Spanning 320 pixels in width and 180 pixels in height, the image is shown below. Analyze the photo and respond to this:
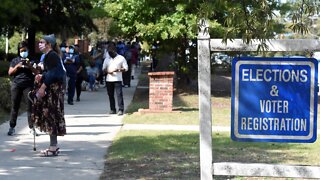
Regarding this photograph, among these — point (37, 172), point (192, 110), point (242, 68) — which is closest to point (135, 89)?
point (192, 110)

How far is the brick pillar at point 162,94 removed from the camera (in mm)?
14453

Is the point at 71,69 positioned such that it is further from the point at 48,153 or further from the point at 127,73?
the point at 48,153

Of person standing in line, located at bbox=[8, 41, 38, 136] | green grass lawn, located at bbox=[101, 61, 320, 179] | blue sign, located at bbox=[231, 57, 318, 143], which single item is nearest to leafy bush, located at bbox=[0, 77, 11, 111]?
person standing in line, located at bbox=[8, 41, 38, 136]

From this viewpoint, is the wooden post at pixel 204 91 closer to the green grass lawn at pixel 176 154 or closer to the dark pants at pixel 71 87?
the green grass lawn at pixel 176 154

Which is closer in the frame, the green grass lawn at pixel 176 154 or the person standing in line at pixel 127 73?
the green grass lawn at pixel 176 154

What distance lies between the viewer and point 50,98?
8.80 metres

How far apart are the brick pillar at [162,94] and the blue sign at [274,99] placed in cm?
972

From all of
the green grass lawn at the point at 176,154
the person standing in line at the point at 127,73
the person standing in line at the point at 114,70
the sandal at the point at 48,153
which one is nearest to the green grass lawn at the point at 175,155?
the green grass lawn at the point at 176,154

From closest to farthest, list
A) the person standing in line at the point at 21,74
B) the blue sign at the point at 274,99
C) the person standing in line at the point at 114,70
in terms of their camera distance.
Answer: the blue sign at the point at 274,99, the person standing in line at the point at 21,74, the person standing in line at the point at 114,70

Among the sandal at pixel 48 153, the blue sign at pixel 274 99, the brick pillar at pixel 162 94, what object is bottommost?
the sandal at pixel 48 153

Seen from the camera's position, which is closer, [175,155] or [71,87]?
[175,155]

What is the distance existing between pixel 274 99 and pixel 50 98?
15.9 feet

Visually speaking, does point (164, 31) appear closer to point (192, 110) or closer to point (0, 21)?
point (192, 110)

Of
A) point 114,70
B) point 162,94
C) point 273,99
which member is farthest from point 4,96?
point 273,99
